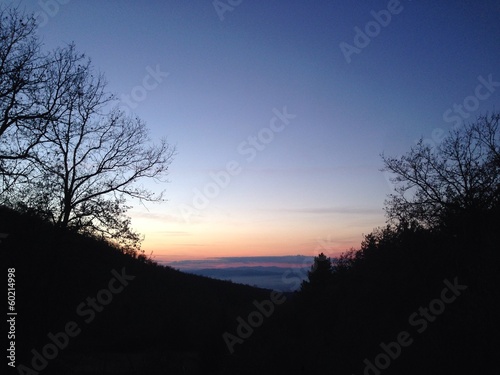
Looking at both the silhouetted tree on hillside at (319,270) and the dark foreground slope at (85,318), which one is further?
the silhouetted tree on hillside at (319,270)

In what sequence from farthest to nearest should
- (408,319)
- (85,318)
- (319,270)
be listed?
(319,270) → (85,318) → (408,319)

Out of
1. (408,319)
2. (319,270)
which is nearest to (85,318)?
(408,319)

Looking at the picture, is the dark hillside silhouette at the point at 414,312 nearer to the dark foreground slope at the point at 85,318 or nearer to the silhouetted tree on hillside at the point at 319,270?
the dark foreground slope at the point at 85,318

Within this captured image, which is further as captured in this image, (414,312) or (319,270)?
(319,270)

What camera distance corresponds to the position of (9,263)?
12180 mm

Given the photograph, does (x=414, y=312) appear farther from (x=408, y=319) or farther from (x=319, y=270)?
(x=319, y=270)

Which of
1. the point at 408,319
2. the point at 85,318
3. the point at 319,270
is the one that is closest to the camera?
the point at 408,319

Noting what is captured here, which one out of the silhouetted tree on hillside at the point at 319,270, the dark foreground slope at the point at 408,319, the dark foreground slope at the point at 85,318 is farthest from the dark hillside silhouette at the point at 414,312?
the silhouetted tree on hillside at the point at 319,270

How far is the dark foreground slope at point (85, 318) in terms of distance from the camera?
11867mm

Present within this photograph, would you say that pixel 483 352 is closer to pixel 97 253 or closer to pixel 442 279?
pixel 442 279

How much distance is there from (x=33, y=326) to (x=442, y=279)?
1432 cm

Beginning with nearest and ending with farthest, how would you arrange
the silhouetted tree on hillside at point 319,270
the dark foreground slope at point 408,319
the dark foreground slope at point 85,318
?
the dark foreground slope at point 408,319
the dark foreground slope at point 85,318
the silhouetted tree on hillside at point 319,270

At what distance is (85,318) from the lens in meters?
16.7

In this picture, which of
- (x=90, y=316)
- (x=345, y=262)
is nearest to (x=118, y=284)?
(x=90, y=316)
